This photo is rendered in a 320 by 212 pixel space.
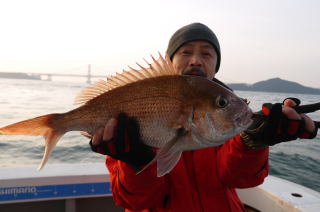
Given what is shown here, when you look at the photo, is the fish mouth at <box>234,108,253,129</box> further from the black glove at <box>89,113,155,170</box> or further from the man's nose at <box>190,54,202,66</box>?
the man's nose at <box>190,54,202,66</box>

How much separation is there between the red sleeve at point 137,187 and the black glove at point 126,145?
0.12 m

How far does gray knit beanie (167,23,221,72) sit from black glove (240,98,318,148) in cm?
155

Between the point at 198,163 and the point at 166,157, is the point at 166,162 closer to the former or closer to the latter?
the point at 166,157

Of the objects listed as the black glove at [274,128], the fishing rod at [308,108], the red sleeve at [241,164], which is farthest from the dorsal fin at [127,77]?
the fishing rod at [308,108]

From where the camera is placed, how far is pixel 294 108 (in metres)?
2.08

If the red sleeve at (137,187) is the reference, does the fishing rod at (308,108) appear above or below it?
above

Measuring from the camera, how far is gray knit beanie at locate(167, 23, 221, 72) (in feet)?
11.1

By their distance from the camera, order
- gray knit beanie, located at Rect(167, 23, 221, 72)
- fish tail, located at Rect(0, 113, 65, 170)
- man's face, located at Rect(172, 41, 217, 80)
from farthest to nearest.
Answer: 1. gray knit beanie, located at Rect(167, 23, 221, 72)
2. man's face, located at Rect(172, 41, 217, 80)
3. fish tail, located at Rect(0, 113, 65, 170)

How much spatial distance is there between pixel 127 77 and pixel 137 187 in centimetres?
97

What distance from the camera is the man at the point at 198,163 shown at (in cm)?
206

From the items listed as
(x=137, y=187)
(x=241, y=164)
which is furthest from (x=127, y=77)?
(x=241, y=164)

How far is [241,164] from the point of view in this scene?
7.97 ft

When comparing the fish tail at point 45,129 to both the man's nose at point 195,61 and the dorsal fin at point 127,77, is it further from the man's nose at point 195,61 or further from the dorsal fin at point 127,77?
the man's nose at point 195,61

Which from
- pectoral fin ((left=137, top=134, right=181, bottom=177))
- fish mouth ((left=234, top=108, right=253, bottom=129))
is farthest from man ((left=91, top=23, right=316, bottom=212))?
pectoral fin ((left=137, top=134, right=181, bottom=177))
